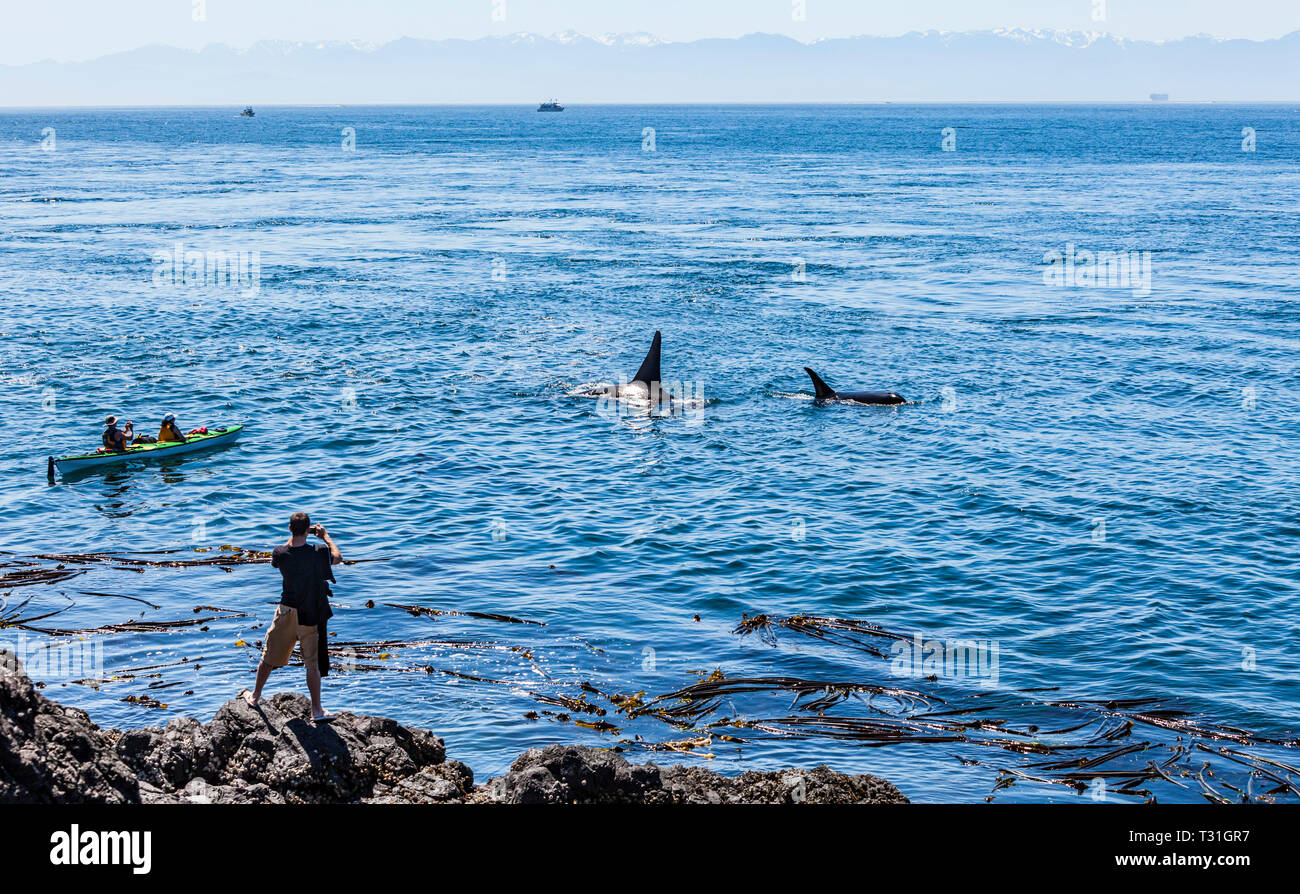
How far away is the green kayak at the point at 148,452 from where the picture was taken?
33969 mm

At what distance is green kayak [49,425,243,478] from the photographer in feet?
111

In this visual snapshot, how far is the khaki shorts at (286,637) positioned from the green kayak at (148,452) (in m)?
20.9

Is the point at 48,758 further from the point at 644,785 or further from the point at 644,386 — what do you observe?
the point at 644,386

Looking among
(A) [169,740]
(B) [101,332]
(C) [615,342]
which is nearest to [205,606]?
(A) [169,740]

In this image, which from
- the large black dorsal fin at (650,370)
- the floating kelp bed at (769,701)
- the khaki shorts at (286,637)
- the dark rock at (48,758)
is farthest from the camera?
the large black dorsal fin at (650,370)

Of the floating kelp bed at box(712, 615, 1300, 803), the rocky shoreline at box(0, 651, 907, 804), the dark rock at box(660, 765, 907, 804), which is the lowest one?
the floating kelp bed at box(712, 615, 1300, 803)

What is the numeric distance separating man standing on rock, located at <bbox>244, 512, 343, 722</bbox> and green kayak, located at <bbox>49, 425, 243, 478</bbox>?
2090 centimetres

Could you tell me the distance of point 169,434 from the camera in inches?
1414

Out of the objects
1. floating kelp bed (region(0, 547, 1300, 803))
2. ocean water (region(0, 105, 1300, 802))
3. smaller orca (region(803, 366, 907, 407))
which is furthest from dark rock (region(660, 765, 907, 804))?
smaller orca (region(803, 366, 907, 407))

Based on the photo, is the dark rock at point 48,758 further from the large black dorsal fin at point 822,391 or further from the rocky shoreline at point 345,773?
the large black dorsal fin at point 822,391

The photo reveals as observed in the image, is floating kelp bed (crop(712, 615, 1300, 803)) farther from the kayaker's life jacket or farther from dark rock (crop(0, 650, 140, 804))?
the kayaker's life jacket

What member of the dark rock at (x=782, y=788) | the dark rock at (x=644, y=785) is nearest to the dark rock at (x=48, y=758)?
the dark rock at (x=644, y=785)

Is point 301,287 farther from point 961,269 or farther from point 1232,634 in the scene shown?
point 1232,634

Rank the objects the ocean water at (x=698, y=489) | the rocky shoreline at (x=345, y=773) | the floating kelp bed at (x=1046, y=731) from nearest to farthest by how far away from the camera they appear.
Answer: the rocky shoreline at (x=345, y=773)
the floating kelp bed at (x=1046, y=731)
the ocean water at (x=698, y=489)
